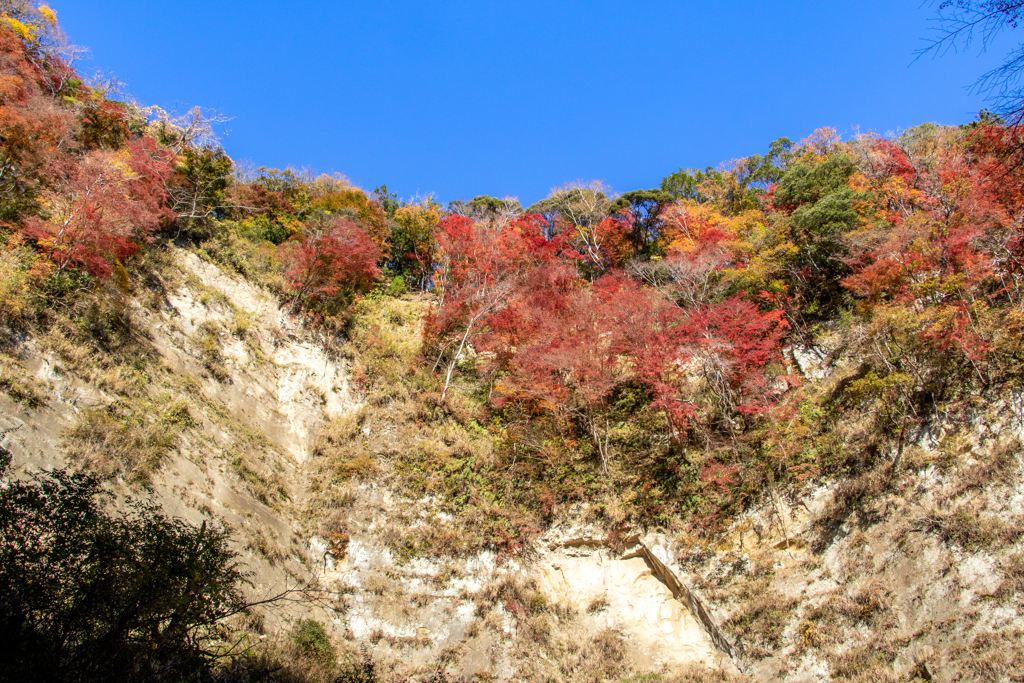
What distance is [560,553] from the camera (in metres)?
15.7

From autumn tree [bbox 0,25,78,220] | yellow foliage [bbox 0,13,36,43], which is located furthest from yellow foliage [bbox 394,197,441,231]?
yellow foliage [bbox 0,13,36,43]

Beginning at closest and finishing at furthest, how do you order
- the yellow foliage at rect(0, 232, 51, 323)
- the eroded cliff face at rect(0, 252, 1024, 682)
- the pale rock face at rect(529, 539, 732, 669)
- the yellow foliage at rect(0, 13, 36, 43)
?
the eroded cliff face at rect(0, 252, 1024, 682) → the yellow foliage at rect(0, 232, 51, 323) → the pale rock face at rect(529, 539, 732, 669) → the yellow foliage at rect(0, 13, 36, 43)

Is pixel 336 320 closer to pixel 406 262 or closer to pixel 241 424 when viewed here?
pixel 241 424

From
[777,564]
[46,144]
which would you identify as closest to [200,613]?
[777,564]

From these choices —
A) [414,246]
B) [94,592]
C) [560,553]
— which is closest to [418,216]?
[414,246]

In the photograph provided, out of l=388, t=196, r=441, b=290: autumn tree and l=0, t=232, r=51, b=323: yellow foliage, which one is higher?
l=388, t=196, r=441, b=290: autumn tree

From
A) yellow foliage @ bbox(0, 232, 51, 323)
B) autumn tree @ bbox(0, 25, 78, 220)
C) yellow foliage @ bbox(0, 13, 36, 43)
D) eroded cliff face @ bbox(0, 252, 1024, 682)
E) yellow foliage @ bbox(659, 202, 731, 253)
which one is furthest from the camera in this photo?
yellow foliage @ bbox(659, 202, 731, 253)

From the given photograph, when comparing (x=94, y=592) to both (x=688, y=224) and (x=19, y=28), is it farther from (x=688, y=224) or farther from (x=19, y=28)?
(x=19, y=28)

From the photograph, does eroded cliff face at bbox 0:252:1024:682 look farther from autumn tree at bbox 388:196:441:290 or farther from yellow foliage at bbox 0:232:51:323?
autumn tree at bbox 388:196:441:290

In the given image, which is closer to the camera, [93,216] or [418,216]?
[93,216]

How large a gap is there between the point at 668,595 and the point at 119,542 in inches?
526

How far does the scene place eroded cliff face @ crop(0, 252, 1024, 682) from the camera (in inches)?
412

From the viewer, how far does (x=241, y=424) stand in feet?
55.6

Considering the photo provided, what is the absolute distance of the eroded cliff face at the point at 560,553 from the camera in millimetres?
10453
